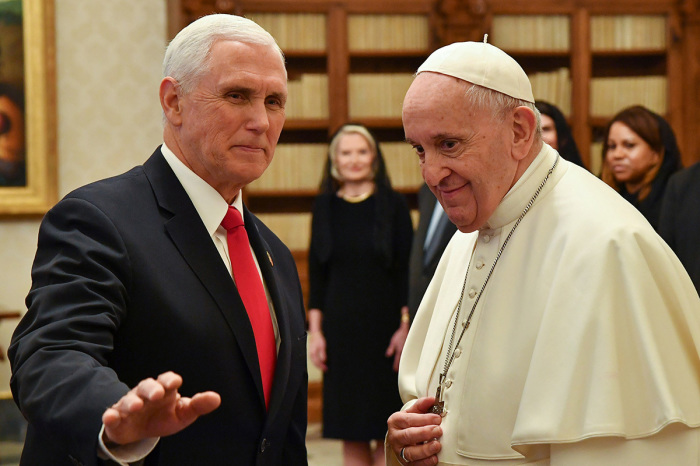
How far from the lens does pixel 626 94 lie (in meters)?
6.72

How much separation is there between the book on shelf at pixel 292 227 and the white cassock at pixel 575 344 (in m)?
4.62

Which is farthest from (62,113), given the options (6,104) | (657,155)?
(657,155)

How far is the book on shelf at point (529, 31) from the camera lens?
6.61 metres

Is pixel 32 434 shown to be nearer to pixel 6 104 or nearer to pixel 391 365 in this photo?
pixel 391 365

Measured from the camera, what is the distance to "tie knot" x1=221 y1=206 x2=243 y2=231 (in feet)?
6.06

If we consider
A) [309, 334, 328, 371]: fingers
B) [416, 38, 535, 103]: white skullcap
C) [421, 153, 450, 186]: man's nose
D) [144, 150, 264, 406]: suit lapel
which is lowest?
[309, 334, 328, 371]: fingers

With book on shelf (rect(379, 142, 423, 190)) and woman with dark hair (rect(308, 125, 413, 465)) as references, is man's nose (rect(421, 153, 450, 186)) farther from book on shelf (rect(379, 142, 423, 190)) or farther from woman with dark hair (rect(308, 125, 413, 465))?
book on shelf (rect(379, 142, 423, 190))

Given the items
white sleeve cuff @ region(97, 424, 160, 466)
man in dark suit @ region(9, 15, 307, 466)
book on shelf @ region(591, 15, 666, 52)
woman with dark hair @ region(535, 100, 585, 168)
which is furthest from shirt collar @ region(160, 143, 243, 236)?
book on shelf @ region(591, 15, 666, 52)

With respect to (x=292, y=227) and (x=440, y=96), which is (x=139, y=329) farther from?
(x=292, y=227)

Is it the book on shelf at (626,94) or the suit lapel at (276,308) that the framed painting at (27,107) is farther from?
the suit lapel at (276,308)

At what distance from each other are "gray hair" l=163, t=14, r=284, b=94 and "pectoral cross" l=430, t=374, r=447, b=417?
2.63 feet

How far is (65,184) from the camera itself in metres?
6.45

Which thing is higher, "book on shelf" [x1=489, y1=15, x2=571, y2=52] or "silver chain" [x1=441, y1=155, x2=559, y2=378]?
"book on shelf" [x1=489, y1=15, x2=571, y2=52]

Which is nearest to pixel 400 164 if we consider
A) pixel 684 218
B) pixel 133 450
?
pixel 684 218
